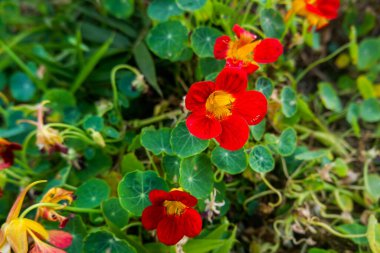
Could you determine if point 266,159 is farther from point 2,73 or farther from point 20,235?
point 2,73

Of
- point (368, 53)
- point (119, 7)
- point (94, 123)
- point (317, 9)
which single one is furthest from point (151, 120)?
point (368, 53)

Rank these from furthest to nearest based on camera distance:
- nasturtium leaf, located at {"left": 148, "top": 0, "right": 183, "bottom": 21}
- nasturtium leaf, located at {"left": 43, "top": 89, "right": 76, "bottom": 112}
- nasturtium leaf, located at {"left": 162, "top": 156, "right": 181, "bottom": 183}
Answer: nasturtium leaf, located at {"left": 43, "top": 89, "right": 76, "bottom": 112}, nasturtium leaf, located at {"left": 148, "top": 0, "right": 183, "bottom": 21}, nasturtium leaf, located at {"left": 162, "top": 156, "right": 181, "bottom": 183}

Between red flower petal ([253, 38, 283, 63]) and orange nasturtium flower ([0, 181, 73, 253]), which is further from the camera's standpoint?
red flower petal ([253, 38, 283, 63])

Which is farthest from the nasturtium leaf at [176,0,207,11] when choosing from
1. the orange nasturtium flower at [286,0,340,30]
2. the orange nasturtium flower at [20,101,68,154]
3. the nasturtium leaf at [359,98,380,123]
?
the nasturtium leaf at [359,98,380,123]

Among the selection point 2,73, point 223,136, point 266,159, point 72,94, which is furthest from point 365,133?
point 2,73

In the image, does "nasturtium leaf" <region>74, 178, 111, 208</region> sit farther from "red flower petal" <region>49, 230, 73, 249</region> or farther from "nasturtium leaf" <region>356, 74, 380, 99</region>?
"nasturtium leaf" <region>356, 74, 380, 99</region>
